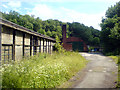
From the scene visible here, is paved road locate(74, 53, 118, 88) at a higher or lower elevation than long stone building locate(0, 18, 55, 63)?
lower

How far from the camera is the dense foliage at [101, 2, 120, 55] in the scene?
2725 cm

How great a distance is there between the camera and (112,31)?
89.2 feet

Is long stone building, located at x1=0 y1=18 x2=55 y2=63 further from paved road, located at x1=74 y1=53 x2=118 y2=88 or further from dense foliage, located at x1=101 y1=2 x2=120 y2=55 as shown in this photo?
dense foliage, located at x1=101 y1=2 x2=120 y2=55

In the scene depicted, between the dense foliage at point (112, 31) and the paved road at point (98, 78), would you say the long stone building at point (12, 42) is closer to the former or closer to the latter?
the paved road at point (98, 78)

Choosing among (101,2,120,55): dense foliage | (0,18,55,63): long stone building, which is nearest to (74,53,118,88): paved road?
(0,18,55,63): long stone building

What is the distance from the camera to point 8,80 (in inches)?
188

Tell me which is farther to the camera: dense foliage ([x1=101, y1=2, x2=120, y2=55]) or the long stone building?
dense foliage ([x1=101, y1=2, x2=120, y2=55])

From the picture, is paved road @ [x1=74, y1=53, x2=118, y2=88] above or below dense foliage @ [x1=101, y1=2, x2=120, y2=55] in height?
below

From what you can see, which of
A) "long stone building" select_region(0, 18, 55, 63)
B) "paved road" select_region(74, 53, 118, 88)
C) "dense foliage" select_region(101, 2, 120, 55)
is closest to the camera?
"long stone building" select_region(0, 18, 55, 63)

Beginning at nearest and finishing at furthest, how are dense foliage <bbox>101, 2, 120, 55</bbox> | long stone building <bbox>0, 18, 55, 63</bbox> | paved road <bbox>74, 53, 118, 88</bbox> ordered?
long stone building <bbox>0, 18, 55, 63</bbox>, paved road <bbox>74, 53, 118, 88</bbox>, dense foliage <bbox>101, 2, 120, 55</bbox>

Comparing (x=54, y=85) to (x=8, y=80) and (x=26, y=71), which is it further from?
(x=8, y=80)

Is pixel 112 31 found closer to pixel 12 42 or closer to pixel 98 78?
pixel 98 78

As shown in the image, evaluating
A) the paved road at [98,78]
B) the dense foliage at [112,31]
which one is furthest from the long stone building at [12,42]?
the dense foliage at [112,31]

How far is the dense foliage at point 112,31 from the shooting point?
89.4ft
